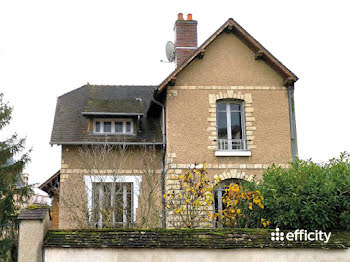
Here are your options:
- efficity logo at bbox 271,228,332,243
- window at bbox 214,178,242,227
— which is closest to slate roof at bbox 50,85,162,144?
window at bbox 214,178,242,227

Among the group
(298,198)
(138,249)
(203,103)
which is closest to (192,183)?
(298,198)

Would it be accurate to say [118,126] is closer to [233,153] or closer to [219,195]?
[233,153]

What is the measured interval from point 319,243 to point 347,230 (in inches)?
37.7

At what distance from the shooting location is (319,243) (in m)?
8.19

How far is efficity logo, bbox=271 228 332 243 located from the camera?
823 centimetres

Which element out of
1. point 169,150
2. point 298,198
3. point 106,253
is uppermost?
point 169,150

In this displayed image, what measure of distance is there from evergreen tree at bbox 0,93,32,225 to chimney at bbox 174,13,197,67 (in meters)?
6.42

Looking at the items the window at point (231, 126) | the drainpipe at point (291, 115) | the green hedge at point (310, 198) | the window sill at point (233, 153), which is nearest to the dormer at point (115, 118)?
the window at point (231, 126)

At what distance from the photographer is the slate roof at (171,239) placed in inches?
306

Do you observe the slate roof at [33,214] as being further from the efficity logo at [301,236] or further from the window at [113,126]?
the window at [113,126]

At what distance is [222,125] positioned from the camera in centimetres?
1513

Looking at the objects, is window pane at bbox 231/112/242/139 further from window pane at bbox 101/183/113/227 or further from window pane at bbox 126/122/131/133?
window pane at bbox 101/183/113/227

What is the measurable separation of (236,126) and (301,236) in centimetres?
703

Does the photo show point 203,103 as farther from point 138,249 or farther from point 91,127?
point 138,249
